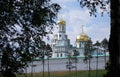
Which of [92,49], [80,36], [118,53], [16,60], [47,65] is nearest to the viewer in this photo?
[118,53]

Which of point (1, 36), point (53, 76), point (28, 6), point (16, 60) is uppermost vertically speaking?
point (28, 6)

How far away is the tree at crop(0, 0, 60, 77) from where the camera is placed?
12.9 meters

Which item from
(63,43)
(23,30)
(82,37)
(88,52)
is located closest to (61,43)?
(63,43)

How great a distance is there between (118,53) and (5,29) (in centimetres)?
690

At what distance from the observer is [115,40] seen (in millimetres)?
6969

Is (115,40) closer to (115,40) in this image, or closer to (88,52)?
(115,40)

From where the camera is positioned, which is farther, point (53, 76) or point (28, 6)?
point (53, 76)

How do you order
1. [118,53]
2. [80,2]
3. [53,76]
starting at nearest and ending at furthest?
[118,53] < [80,2] < [53,76]

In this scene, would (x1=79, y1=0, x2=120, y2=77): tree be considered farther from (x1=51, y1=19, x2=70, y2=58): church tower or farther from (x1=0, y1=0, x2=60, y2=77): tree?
(x1=51, y1=19, x2=70, y2=58): church tower

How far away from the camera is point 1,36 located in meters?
13.4

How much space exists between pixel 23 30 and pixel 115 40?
6.99 m

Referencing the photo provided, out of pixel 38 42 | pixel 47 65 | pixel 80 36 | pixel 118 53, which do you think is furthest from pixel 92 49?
pixel 118 53

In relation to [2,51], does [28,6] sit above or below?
above

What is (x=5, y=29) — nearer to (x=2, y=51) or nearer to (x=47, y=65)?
(x=2, y=51)
